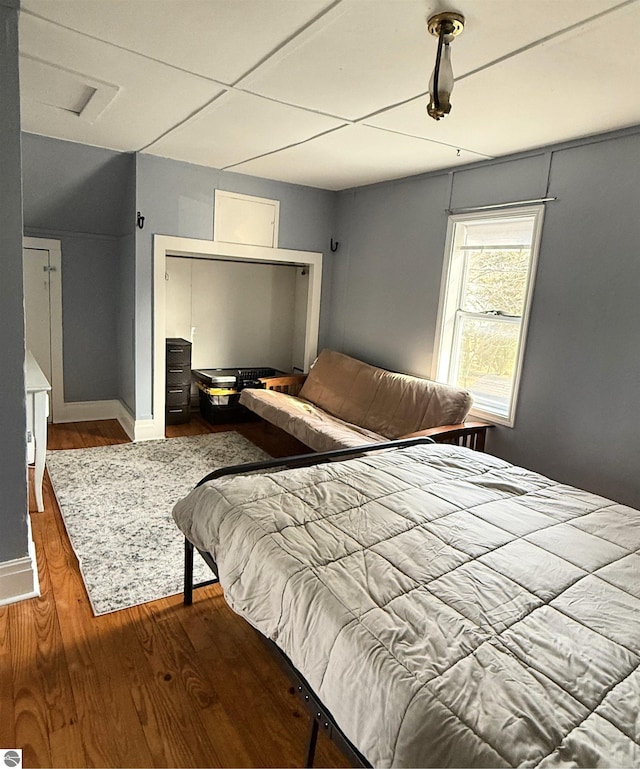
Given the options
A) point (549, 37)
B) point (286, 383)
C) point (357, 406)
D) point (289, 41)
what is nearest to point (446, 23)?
point (549, 37)

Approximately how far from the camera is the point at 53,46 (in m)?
2.14

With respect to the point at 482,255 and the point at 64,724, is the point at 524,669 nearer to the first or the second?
the point at 64,724

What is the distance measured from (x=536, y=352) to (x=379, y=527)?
2.05 m

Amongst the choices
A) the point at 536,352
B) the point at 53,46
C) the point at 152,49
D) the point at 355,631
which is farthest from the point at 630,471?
the point at 53,46

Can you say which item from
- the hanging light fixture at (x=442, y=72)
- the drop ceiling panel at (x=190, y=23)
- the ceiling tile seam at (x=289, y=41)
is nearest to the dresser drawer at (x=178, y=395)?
the ceiling tile seam at (x=289, y=41)

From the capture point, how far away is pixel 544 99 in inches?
94.7

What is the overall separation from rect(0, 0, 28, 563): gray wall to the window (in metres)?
2.83

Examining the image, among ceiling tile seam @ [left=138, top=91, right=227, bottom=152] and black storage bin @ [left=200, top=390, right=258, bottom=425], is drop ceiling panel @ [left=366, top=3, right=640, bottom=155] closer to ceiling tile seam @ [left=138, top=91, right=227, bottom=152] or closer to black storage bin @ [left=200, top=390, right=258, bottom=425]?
ceiling tile seam @ [left=138, top=91, right=227, bottom=152]

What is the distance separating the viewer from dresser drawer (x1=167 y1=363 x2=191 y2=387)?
483cm

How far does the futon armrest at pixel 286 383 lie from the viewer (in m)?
4.85

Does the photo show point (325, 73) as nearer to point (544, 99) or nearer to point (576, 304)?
point (544, 99)

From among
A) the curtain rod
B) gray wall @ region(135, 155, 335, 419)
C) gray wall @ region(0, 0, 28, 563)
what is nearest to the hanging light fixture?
gray wall @ region(0, 0, 28, 563)

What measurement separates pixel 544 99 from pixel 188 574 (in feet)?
8.96

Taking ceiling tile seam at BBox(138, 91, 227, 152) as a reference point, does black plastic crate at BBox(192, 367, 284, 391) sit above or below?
below
